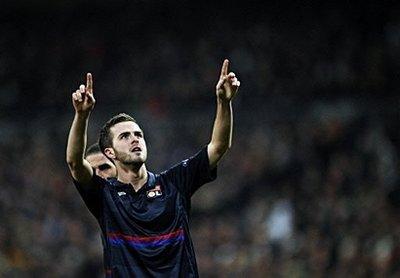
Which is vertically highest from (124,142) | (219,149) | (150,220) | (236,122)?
(236,122)

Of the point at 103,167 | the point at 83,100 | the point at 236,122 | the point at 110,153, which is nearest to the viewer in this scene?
the point at 83,100

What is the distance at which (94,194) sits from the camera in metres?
4.67

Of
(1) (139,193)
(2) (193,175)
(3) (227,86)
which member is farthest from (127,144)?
(3) (227,86)

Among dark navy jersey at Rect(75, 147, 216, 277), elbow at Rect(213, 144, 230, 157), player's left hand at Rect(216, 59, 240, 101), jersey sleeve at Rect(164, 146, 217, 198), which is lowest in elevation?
dark navy jersey at Rect(75, 147, 216, 277)

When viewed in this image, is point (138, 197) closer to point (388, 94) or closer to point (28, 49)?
point (388, 94)

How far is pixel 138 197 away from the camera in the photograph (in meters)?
4.67

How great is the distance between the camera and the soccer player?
448cm

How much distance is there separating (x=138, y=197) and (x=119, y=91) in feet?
27.9

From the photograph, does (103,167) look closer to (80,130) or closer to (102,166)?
(102,166)

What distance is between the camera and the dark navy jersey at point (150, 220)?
4480mm

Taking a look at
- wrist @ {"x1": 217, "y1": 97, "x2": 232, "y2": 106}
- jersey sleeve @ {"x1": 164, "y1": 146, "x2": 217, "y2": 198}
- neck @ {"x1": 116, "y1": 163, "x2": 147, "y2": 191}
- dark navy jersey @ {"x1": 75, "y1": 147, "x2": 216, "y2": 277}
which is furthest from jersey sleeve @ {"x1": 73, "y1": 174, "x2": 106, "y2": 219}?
wrist @ {"x1": 217, "y1": 97, "x2": 232, "y2": 106}

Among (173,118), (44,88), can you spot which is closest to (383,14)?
(173,118)

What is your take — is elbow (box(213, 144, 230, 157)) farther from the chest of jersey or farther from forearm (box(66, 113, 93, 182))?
forearm (box(66, 113, 93, 182))

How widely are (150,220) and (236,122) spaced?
6.92m
